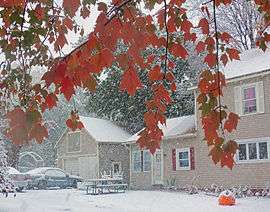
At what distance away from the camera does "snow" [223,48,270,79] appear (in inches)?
810

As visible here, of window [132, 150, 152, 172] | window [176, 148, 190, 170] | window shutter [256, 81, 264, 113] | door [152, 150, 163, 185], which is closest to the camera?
window shutter [256, 81, 264, 113]

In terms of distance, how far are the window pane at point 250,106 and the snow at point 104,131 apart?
40.7ft

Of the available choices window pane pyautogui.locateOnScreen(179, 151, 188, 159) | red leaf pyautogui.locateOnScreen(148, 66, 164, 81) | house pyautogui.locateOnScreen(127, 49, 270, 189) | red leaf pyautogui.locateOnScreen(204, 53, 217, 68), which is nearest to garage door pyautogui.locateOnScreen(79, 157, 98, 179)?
house pyautogui.locateOnScreen(127, 49, 270, 189)

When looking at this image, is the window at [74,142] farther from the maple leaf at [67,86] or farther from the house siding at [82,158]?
the maple leaf at [67,86]

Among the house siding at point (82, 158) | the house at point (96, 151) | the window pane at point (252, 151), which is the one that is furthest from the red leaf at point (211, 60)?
the house siding at point (82, 158)

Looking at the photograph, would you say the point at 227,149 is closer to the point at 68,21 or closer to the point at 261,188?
the point at 68,21

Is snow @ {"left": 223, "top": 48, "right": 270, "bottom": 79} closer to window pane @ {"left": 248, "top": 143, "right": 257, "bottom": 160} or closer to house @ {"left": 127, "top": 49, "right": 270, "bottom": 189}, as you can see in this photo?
house @ {"left": 127, "top": 49, "right": 270, "bottom": 189}

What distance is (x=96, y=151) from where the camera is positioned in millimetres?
30969

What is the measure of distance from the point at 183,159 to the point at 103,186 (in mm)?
4335

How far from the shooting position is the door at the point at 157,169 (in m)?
25.9

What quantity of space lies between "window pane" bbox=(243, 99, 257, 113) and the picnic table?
24.0ft

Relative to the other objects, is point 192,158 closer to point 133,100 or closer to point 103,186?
point 103,186

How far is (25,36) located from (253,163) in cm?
1760

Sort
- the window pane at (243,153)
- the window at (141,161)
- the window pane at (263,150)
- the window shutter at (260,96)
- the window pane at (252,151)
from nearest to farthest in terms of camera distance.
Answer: the window pane at (263,150), the window shutter at (260,96), the window pane at (252,151), the window pane at (243,153), the window at (141,161)
